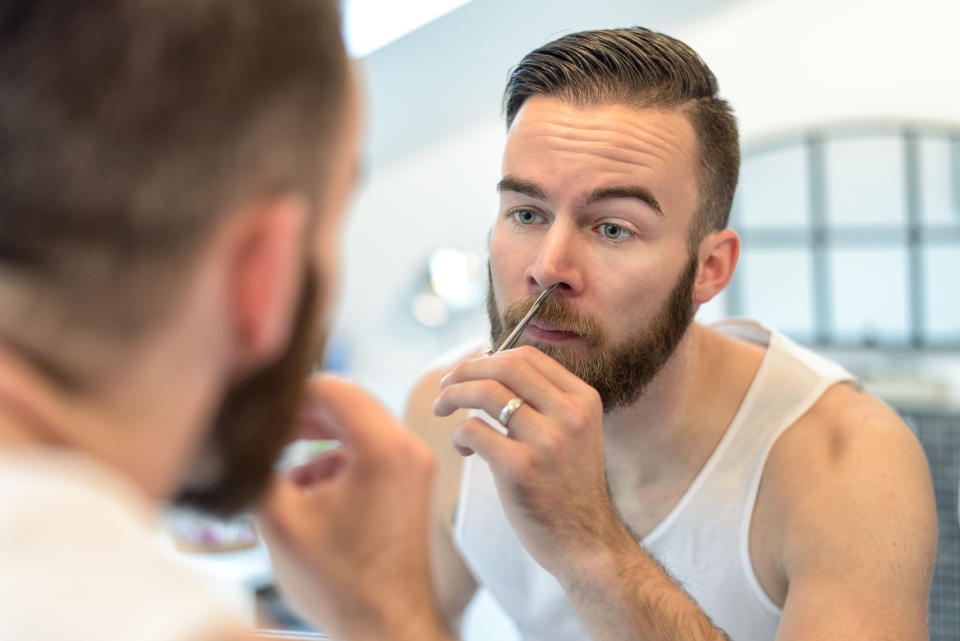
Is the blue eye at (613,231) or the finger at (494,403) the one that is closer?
the finger at (494,403)

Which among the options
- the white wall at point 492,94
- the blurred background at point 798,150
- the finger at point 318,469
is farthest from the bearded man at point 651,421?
the blurred background at point 798,150

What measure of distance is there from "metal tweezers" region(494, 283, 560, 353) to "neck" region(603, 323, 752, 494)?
0.20m

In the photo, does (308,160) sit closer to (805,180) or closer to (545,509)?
(545,509)

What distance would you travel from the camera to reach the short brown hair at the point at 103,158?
39cm

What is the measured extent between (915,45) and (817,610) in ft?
11.5

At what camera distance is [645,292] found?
1.11 m

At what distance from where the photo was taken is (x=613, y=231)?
1.10m

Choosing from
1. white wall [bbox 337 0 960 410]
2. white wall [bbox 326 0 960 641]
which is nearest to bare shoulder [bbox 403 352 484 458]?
white wall [bbox 326 0 960 641]

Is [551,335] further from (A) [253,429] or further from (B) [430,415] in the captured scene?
(A) [253,429]

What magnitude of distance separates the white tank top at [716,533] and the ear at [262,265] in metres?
0.78

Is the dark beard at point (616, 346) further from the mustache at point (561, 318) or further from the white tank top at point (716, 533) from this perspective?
the white tank top at point (716, 533)

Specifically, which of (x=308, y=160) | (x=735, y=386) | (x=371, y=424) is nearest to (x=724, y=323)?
(x=735, y=386)

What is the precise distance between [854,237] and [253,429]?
13.0 feet

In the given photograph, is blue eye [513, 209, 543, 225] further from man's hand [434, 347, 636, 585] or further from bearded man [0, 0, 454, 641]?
bearded man [0, 0, 454, 641]
